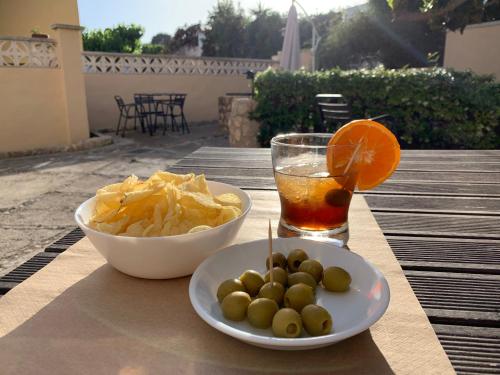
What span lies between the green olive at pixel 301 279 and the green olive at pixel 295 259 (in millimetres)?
46

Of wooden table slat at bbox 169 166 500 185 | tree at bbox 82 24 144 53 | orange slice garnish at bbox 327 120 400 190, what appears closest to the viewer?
orange slice garnish at bbox 327 120 400 190

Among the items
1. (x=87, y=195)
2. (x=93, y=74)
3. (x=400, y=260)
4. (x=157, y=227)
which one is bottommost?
(x=87, y=195)

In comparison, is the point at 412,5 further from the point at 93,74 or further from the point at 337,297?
the point at 337,297

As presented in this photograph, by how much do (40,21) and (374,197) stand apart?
420 inches

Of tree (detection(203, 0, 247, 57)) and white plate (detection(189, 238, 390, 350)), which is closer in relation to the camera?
white plate (detection(189, 238, 390, 350))

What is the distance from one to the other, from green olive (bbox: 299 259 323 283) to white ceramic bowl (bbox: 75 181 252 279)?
0.48ft

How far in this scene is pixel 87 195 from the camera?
13.4 ft

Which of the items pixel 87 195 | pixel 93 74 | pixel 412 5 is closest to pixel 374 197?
pixel 87 195

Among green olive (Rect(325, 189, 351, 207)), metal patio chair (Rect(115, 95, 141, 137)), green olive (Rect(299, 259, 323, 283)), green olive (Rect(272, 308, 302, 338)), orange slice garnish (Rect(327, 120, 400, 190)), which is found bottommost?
metal patio chair (Rect(115, 95, 141, 137))

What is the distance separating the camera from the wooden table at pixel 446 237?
0.64 meters

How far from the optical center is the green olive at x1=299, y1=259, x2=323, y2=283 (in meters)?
0.69

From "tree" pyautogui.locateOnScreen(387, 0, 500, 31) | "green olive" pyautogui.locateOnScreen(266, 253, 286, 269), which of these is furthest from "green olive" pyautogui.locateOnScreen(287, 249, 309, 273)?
"tree" pyautogui.locateOnScreen(387, 0, 500, 31)

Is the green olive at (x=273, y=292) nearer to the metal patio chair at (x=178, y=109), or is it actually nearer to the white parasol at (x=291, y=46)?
the white parasol at (x=291, y=46)

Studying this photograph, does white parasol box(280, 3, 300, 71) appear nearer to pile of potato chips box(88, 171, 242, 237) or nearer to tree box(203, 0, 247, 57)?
pile of potato chips box(88, 171, 242, 237)
